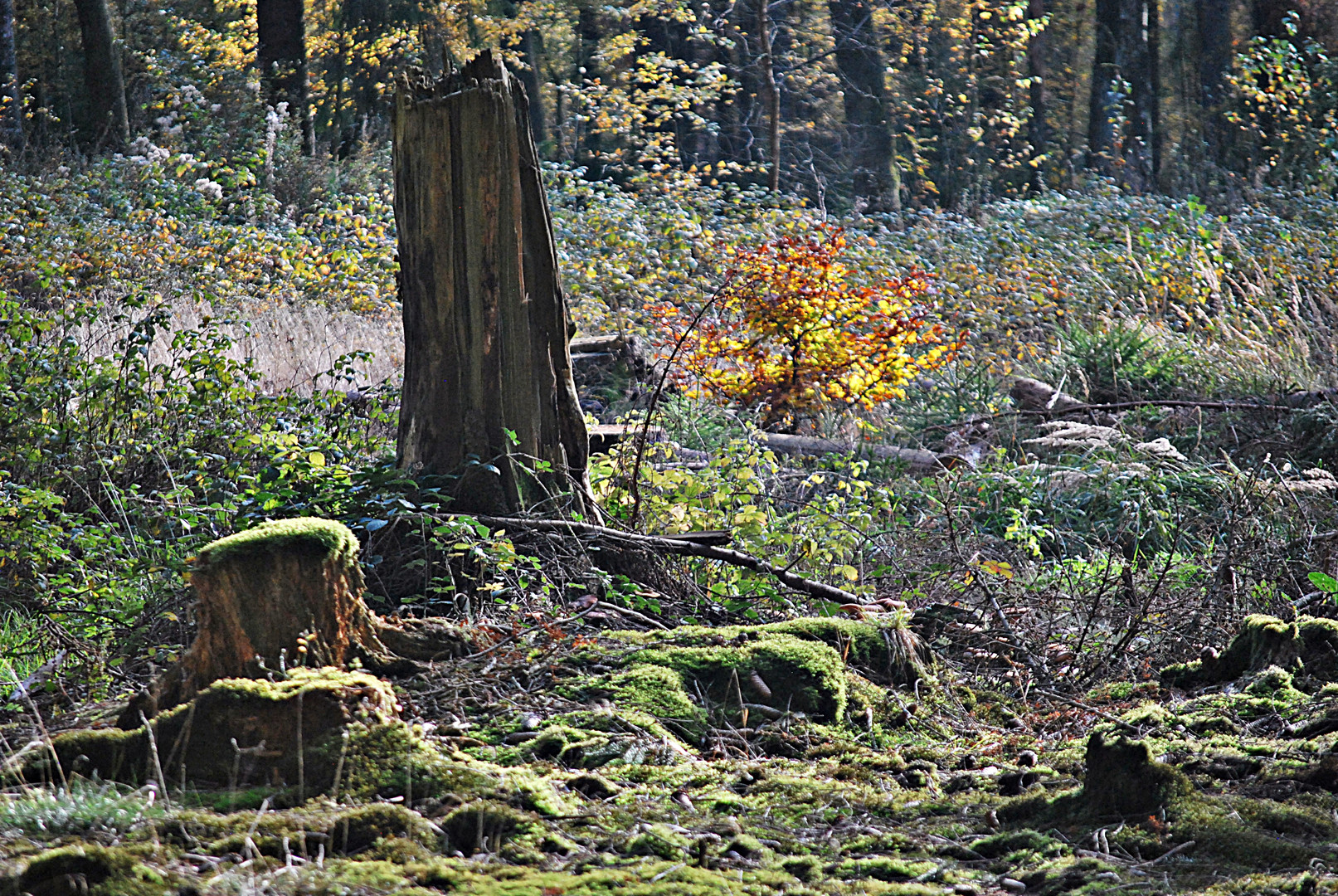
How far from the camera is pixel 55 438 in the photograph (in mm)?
5516

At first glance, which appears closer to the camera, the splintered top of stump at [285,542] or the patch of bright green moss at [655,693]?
the splintered top of stump at [285,542]

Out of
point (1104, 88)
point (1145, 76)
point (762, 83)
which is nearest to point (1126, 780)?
point (762, 83)

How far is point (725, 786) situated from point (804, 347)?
6.15 metres

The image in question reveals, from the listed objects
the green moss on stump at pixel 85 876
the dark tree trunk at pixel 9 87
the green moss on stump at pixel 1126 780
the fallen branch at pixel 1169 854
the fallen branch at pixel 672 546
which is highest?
the dark tree trunk at pixel 9 87

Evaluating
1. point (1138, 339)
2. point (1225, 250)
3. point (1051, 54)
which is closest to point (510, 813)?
point (1138, 339)

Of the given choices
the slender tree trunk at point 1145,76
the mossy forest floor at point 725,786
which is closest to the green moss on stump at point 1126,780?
the mossy forest floor at point 725,786

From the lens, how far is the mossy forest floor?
190 centimetres

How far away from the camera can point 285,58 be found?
1838 cm

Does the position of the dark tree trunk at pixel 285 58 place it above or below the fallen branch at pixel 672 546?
above

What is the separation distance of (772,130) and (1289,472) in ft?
42.9

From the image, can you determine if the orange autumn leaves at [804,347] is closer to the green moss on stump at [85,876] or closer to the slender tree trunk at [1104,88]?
the green moss on stump at [85,876]

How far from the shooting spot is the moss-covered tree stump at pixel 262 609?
2.62 m

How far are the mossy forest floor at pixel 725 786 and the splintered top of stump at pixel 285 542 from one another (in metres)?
0.34

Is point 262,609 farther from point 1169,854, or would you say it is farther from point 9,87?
point 9,87
